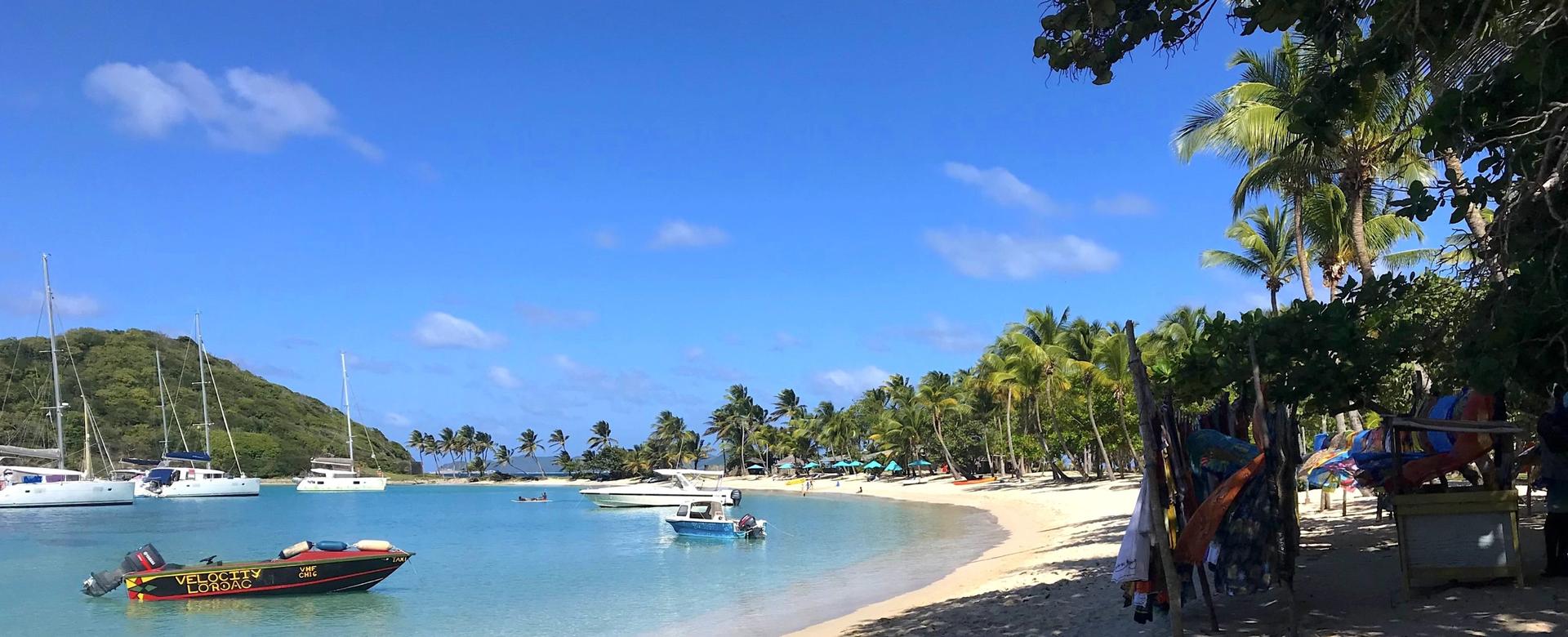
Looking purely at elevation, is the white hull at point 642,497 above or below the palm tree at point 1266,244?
below

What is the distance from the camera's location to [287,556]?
1795 centimetres

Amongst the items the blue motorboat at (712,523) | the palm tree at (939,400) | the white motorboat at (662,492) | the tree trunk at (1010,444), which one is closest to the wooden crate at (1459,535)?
the blue motorboat at (712,523)

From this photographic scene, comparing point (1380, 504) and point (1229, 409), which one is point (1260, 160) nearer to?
point (1380, 504)

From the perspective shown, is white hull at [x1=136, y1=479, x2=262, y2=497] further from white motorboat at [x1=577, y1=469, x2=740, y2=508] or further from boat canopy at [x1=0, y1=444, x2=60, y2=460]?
white motorboat at [x1=577, y1=469, x2=740, y2=508]

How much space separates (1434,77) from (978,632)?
21.1ft

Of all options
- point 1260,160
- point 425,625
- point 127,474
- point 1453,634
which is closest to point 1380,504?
point 1453,634

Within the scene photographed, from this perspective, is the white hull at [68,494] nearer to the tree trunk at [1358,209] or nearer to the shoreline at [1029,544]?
the shoreline at [1029,544]

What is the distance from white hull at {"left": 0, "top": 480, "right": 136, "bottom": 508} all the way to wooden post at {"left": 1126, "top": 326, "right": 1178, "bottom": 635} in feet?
238

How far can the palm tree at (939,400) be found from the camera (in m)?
61.3

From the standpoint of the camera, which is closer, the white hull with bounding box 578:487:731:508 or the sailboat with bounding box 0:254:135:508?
the white hull with bounding box 578:487:731:508

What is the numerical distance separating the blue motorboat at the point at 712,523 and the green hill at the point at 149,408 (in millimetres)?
62022

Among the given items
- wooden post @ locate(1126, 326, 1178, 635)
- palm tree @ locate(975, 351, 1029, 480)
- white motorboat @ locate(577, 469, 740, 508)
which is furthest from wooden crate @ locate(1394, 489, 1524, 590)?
palm tree @ locate(975, 351, 1029, 480)

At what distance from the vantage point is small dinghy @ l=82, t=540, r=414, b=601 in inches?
693

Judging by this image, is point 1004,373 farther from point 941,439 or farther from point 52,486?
point 52,486
